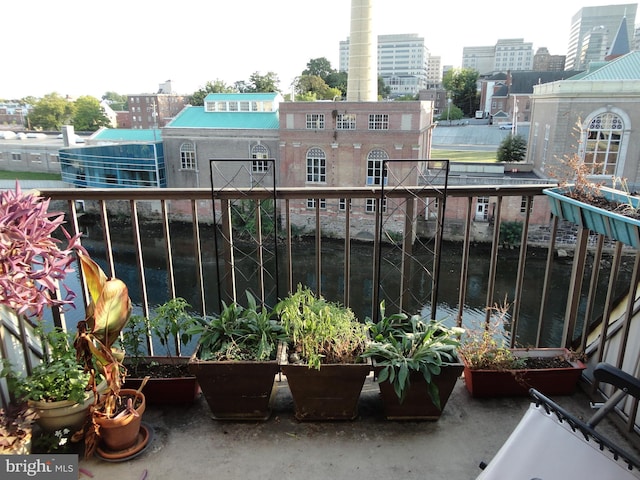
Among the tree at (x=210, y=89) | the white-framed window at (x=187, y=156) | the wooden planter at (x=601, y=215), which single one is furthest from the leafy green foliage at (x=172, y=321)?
the tree at (x=210, y=89)

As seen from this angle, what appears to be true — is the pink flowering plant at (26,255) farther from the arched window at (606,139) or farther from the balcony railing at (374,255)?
the arched window at (606,139)

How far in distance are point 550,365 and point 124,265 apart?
2077 cm

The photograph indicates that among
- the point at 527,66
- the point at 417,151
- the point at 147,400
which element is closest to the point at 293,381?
the point at 147,400

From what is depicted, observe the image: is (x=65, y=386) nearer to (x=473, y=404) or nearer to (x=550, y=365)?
(x=473, y=404)

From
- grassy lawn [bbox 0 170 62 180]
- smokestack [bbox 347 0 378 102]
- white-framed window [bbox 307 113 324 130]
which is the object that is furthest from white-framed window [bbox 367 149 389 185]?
grassy lawn [bbox 0 170 62 180]

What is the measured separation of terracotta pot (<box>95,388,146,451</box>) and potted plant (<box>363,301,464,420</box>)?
0.97m

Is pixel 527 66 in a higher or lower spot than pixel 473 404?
higher

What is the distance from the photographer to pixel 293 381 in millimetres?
1843

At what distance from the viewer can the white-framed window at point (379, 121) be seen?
68.8 ft

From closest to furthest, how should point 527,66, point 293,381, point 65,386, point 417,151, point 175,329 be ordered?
point 65,386 < point 293,381 < point 175,329 < point 417,151 < point 527,66

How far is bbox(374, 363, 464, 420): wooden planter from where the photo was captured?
1.84 m

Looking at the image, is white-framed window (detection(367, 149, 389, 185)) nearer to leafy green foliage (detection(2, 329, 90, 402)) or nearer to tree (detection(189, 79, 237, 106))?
leafy green foliage (detection(2, 329, 90, 402))

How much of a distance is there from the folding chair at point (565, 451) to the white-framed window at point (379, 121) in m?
20.7

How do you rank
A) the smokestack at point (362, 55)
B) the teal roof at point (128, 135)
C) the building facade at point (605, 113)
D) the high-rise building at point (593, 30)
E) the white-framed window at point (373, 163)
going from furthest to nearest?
the high-rise building at point (593, 30), the teal roof at point (128, 135), the smokestack at point (362, 55), the white-framed window at point (373, 163), the building facade at point (605, 113)
